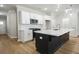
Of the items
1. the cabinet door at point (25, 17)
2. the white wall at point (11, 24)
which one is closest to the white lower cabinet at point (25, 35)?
the white wall at point (11, 24)

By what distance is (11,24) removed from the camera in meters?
2.23

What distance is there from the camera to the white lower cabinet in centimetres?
221

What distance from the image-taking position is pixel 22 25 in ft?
7.20

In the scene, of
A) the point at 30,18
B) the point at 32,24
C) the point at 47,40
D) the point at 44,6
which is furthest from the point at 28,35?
the point at 44,6

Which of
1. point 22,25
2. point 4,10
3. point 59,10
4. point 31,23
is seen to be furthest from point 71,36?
point 4,10

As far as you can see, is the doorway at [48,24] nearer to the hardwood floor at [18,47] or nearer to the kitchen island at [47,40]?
the kitchen island at [47,40]

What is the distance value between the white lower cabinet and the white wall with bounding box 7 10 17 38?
112mm

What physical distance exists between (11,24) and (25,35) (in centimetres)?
40

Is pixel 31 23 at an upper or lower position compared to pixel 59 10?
lower

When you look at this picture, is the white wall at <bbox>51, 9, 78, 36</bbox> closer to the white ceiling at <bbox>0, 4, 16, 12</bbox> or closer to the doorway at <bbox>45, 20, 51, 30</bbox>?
the doorway at <bbox>45, 20, 51, 30</bbox>

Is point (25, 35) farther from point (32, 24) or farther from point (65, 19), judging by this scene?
point (65, 19)

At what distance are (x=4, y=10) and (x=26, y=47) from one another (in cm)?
94
